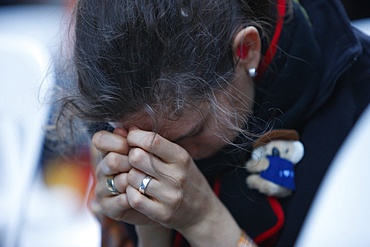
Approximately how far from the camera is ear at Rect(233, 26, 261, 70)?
0.87 metres

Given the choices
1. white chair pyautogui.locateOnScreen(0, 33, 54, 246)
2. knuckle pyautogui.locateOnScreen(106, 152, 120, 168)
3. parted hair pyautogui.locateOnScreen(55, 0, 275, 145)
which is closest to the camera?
parted hair pyautogui.locateOnScreen(55, 0, 275, 145)

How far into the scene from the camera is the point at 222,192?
1.03 meters

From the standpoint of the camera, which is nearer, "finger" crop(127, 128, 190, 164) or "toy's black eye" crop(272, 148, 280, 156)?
"finger" crop(127, 128, 190, 164)

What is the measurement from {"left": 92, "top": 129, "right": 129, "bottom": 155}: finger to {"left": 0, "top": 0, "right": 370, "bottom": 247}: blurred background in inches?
13.8

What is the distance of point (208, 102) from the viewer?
0.84 m

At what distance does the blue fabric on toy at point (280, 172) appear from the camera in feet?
3.14

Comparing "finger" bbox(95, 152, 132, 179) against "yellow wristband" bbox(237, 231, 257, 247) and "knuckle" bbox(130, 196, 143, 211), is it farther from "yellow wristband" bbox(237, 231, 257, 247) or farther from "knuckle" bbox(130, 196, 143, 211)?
"yellow wristband" bbox(237, 231, 257, 247)

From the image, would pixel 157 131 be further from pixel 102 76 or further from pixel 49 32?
pixel 49 32

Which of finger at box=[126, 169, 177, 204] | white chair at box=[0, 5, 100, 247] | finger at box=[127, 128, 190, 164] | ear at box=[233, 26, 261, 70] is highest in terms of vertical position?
ear at box=[233, 26, 261, 70]

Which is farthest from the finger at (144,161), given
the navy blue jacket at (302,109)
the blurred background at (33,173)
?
the blurred background at (33,173)

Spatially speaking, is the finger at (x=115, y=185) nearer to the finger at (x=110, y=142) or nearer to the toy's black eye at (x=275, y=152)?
the finger at (x=110, y=142)

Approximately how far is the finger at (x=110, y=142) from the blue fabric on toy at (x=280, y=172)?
23 centimetres

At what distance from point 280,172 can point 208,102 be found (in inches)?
7.8

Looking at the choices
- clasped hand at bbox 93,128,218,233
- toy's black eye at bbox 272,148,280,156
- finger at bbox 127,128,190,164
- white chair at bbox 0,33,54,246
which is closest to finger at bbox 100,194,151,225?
clasped hand at bbox 93,128,218,233
